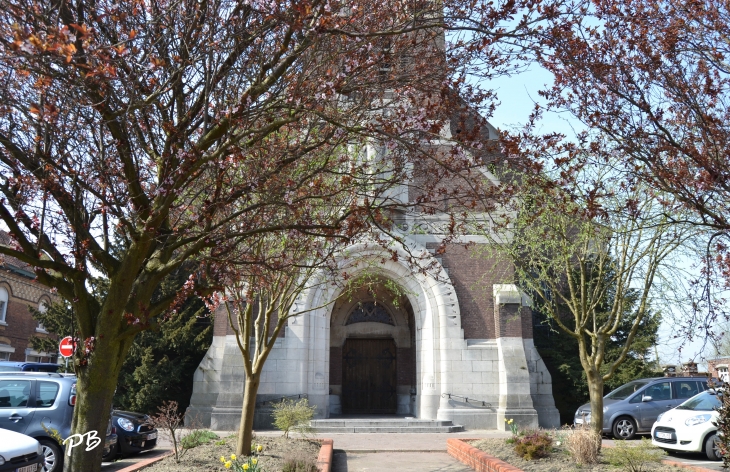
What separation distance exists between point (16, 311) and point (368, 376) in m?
19.2

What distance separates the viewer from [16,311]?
30.3 meters

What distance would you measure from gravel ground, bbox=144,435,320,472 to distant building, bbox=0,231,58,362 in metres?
20.5

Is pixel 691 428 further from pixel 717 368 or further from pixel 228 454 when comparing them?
pixel 228 454

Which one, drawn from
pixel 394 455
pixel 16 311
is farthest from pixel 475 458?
pixel 16 311

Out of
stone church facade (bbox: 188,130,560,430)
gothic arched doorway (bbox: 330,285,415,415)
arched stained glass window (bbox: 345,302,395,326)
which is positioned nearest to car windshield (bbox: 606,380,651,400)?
stone church facade (bbox: 188,130,560,430)

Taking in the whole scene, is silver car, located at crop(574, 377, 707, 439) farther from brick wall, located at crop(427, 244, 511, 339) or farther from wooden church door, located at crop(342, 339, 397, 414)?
wooden church door, located at crop(342, 339, 397, 414)

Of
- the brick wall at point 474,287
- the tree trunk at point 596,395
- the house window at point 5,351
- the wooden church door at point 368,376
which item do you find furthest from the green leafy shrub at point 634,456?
the house window at point 5,351

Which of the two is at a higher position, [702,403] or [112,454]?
[702,403]

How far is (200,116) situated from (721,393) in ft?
24.1

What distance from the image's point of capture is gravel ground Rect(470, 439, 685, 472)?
9055 mm

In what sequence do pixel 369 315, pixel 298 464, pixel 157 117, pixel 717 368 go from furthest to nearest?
1. pixel 369 315
2. pixel 717 368
3. pixel 298 464
4. pixel 157 117

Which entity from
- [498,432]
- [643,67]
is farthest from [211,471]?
[498,432]

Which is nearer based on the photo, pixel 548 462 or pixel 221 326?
pixel 548 462

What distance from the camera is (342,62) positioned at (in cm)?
669
